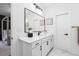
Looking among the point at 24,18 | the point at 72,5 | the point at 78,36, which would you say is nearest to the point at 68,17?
the point at 72,5

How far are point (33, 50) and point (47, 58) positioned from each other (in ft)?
2.21

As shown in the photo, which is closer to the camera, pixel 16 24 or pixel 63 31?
pixel 16 24

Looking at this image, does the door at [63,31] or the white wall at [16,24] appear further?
the door at [63,31]

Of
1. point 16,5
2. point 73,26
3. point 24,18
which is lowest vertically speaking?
point 73,26

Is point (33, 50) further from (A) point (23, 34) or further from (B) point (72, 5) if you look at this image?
(B) point (72, 5)

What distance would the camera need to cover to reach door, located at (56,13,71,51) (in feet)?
10.5

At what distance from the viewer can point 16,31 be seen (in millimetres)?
2053

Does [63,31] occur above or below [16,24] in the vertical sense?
below

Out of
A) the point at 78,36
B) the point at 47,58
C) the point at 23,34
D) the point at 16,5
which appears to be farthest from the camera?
the point at 78,36

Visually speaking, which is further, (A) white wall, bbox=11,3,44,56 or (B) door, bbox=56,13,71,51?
(B) door, bbox=56,13,71,51

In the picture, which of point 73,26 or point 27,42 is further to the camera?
point 73,26

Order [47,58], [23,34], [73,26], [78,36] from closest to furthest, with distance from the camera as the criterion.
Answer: [47,58] → [23,34] → [78,36] → [73,26]

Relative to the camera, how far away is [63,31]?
3.47m

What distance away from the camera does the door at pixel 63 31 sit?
3.19 m
